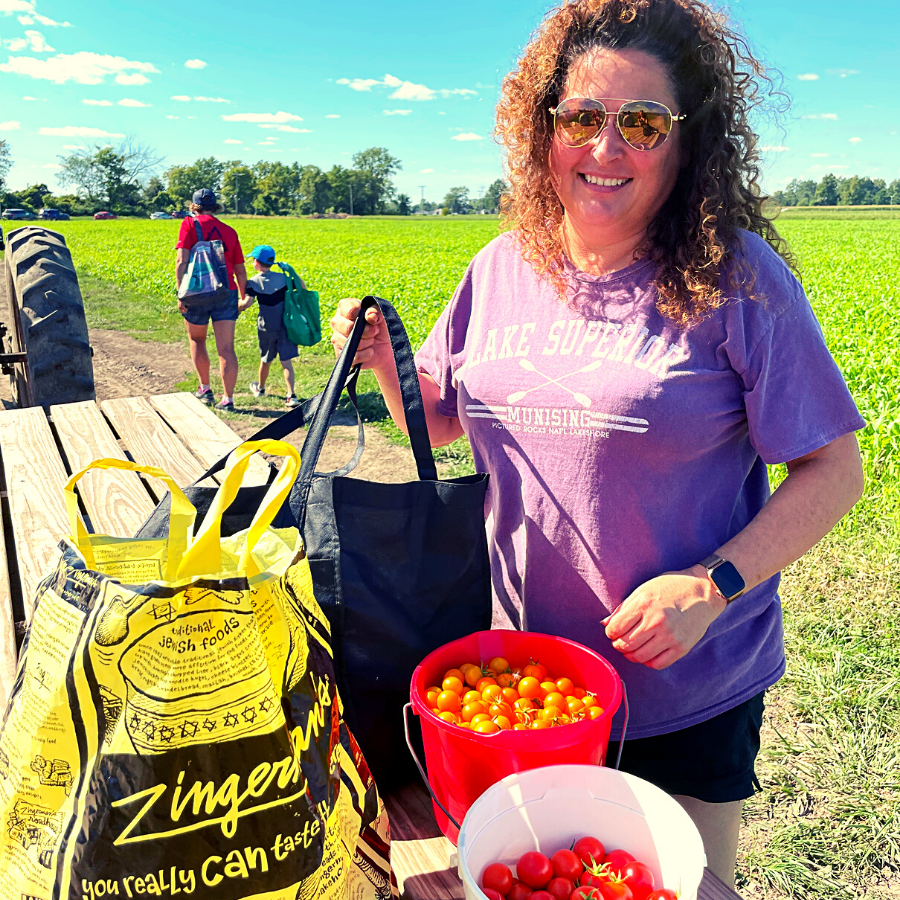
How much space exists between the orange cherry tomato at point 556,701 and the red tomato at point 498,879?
26 centimetres

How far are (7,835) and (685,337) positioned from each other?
1.23 m

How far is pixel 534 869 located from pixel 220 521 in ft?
1.84

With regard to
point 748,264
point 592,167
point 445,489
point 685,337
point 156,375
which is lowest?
point 156,375

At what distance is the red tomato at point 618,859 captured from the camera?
0.96 m

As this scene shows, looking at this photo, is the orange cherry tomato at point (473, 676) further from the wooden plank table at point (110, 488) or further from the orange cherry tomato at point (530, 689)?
the wooden plank table at point (110, 488)

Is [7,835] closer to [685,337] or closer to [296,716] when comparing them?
[296,716]

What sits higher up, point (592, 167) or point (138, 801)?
point (592, 167)

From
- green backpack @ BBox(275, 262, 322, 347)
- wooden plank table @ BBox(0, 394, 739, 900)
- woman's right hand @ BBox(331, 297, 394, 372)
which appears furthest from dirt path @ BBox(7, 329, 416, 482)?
woman's right hand @ BBox(331, 297, 394, 372)

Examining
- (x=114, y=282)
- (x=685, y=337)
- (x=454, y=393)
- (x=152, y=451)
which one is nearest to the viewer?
(x=685, y=337)

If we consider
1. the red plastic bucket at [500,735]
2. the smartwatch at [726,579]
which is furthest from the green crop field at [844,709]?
the red plastic bucket at [500,735]

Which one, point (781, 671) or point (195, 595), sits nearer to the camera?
point (195, 595)

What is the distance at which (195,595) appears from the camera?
2.60 feet

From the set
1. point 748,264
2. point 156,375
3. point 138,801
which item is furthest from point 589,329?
point 156,375

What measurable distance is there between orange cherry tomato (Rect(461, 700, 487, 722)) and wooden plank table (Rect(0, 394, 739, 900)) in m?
0.27
